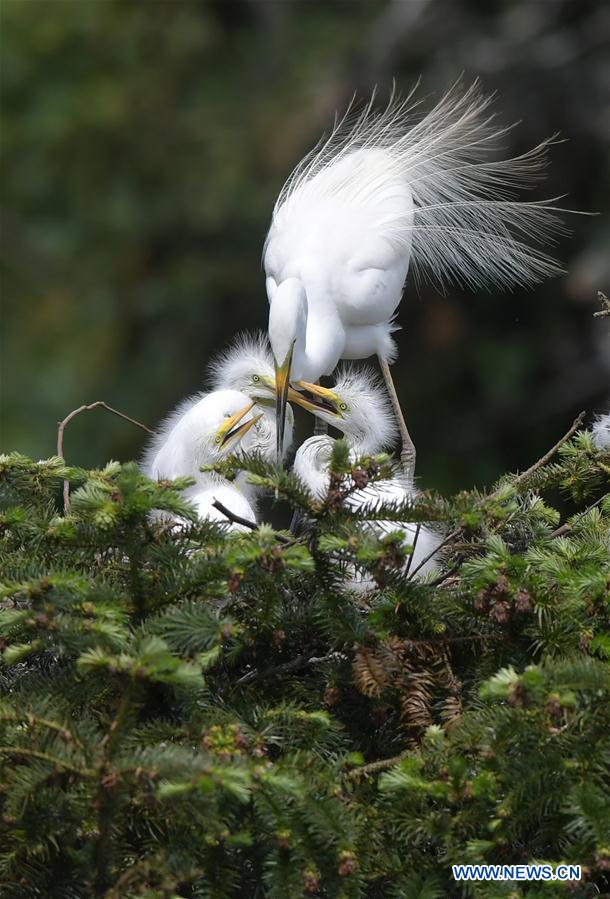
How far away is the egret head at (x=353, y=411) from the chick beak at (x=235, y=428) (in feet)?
0.64

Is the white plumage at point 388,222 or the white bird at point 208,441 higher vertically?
the white plumage at point 388,222

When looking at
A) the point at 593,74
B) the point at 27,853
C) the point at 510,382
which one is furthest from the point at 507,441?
the point at 27,853

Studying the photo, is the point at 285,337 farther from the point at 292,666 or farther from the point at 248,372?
the point at 292,666

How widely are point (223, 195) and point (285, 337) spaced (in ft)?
15.0

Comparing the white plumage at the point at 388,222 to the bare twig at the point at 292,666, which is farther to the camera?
the white plumage at the point at 388,222

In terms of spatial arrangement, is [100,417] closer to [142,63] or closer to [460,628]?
[142,63]

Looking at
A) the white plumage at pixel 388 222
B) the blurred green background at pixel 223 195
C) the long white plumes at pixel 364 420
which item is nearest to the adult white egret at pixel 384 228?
the white plumage at pixel 388 222

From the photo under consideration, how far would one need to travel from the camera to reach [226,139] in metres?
7.67

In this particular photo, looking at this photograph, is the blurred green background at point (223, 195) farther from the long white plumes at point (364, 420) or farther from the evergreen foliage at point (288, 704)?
the evergreen foliage at point (288, 704)

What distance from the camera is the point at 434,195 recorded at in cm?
358

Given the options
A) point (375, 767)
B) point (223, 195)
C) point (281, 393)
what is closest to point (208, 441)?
point (281, 393)

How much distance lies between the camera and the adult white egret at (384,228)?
3221 mm

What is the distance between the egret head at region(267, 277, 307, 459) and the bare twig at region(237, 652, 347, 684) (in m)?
0.90

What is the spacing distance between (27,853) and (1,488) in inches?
23.3
